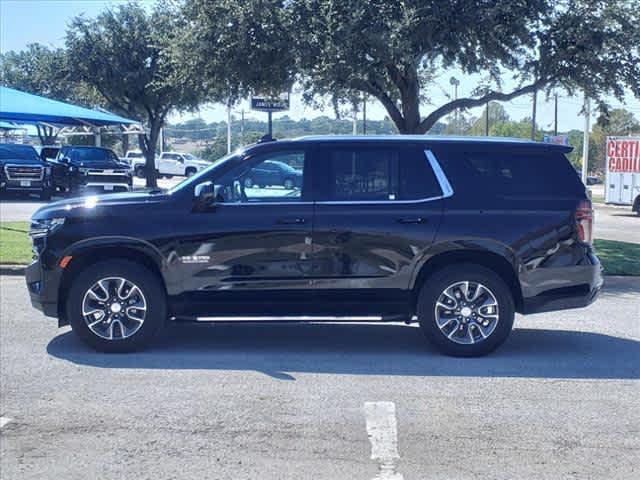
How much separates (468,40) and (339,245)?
9.54 m

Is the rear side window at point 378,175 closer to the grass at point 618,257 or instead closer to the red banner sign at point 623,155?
the grass at point 618,257

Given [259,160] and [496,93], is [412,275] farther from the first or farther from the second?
[496,93]

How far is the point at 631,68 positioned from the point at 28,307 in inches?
461

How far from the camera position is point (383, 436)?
564 centimetres

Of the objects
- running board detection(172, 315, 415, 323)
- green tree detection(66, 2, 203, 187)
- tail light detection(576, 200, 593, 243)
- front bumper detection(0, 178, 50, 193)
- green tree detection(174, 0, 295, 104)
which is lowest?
running board detection(172, 315, 415, 323)

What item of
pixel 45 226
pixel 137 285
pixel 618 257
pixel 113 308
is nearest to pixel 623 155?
pixel 618 257

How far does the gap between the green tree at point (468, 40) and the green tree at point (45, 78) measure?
22052 mm

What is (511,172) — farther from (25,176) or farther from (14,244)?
(25,176)

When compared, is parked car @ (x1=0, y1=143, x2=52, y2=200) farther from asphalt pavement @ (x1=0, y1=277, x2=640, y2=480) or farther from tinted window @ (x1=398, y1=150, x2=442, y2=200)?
tinted window @ (x1=398, y1=150, x2=442, y2=200)

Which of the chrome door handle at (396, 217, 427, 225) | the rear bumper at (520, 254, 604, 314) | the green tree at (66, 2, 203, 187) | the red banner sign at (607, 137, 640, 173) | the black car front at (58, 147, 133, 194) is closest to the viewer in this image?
the chrome door handle at (396, 217, 427, 225)

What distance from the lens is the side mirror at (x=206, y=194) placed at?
24.8ft

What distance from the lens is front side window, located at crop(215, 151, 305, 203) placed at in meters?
7.78

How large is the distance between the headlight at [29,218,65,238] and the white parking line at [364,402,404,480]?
3.34 meters

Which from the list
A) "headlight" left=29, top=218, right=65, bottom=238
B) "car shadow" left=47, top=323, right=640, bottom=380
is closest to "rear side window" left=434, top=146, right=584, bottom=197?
"car shadow" left=47, top=323, right=640, bottom=380
